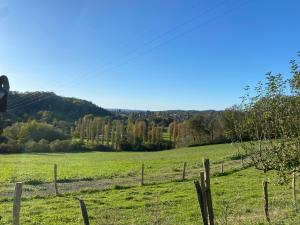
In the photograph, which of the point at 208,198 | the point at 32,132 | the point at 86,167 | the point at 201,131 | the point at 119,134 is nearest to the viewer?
the point at 208,198

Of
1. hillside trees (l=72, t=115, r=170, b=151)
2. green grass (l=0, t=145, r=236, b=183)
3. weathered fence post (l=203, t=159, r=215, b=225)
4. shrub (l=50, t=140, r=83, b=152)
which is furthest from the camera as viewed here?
hillside trees (l=72, t=115, r=170, b=151)

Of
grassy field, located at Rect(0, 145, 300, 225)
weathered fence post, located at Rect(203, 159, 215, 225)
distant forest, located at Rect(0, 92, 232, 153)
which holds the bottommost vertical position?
grassy field, located at Rect(0, 145, 300, 225)

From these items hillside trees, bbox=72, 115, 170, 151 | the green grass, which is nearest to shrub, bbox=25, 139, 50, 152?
hillside trees, bbox=72, 115, 170, 151

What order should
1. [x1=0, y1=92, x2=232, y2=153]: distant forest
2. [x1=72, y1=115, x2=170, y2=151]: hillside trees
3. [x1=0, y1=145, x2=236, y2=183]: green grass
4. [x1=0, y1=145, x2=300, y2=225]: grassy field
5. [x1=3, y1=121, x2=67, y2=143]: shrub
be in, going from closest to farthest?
[x1=0, y1=145, x2=300, y2=225]: grassy field < [x1=0, y1=145, x2=236, y2=183]: green grass < [x1=0, y1=92, x2=232, y2=153]: distant forest < [x1=3, y1=121, x2=67, y2=143]: shrub < [x1=72, y1=115, x2=170, y2=151]: hillside trees

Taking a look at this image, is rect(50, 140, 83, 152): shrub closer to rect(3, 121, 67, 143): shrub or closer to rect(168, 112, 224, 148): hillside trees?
rect(3, 121, 67, 143): shrub

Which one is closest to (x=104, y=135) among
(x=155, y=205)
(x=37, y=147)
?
(x=37, y=147)

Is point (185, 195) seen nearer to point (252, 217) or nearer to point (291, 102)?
point (252, 217)

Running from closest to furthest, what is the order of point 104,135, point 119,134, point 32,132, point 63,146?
point 63,146, point 32,132, point 119,134, point 104,135

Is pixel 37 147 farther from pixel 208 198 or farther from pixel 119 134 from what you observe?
pixel 208 198

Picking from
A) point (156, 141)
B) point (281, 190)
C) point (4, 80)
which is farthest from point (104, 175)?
point (156, 141)

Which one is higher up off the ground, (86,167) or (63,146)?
(63,146)

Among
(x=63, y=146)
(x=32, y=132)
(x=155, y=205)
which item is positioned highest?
(x=32, y=132)

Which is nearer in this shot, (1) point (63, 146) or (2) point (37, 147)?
(2) point (37, 147)

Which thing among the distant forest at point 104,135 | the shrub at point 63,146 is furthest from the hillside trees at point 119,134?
the shrub at point 63,146
